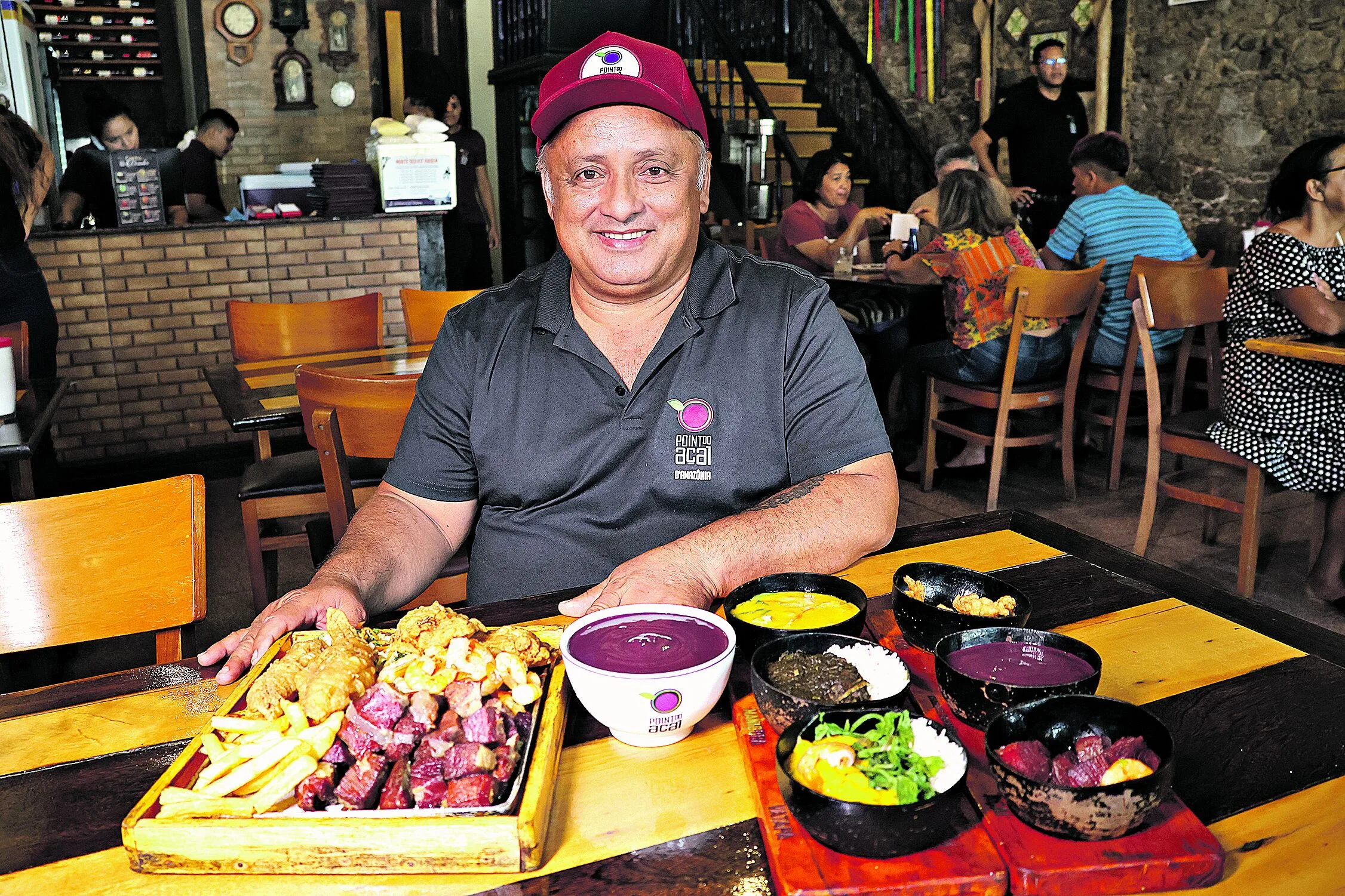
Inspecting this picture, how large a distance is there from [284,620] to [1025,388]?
152 inches

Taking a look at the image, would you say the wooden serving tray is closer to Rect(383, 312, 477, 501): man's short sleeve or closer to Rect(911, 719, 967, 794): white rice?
Rect(911, 719, 967, 794): white rice

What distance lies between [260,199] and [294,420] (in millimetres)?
3387

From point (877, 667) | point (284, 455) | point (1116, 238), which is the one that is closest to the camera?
point (877, 667)

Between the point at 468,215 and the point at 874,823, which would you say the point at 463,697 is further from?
the point at 468,215

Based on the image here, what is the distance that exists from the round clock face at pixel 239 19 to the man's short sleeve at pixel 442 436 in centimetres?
974

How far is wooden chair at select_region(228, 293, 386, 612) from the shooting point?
Answer: 3.03 metres

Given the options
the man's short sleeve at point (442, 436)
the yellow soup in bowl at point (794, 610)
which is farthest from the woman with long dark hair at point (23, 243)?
the yellow soup in bowl at point (794, 610)

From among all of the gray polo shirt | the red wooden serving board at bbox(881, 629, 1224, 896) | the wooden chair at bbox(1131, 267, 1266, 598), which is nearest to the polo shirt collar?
the gray polo shirt

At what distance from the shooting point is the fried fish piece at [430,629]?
111cm

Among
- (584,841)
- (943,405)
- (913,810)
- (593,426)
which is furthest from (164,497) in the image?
(943,405)

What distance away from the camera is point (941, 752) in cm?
90

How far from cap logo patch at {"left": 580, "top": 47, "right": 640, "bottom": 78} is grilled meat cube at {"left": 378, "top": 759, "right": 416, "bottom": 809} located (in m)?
1.12

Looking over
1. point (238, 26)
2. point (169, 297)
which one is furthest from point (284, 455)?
point (238, 26)

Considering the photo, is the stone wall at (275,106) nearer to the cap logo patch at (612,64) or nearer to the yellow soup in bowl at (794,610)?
the cap logo patch at (612,64)
